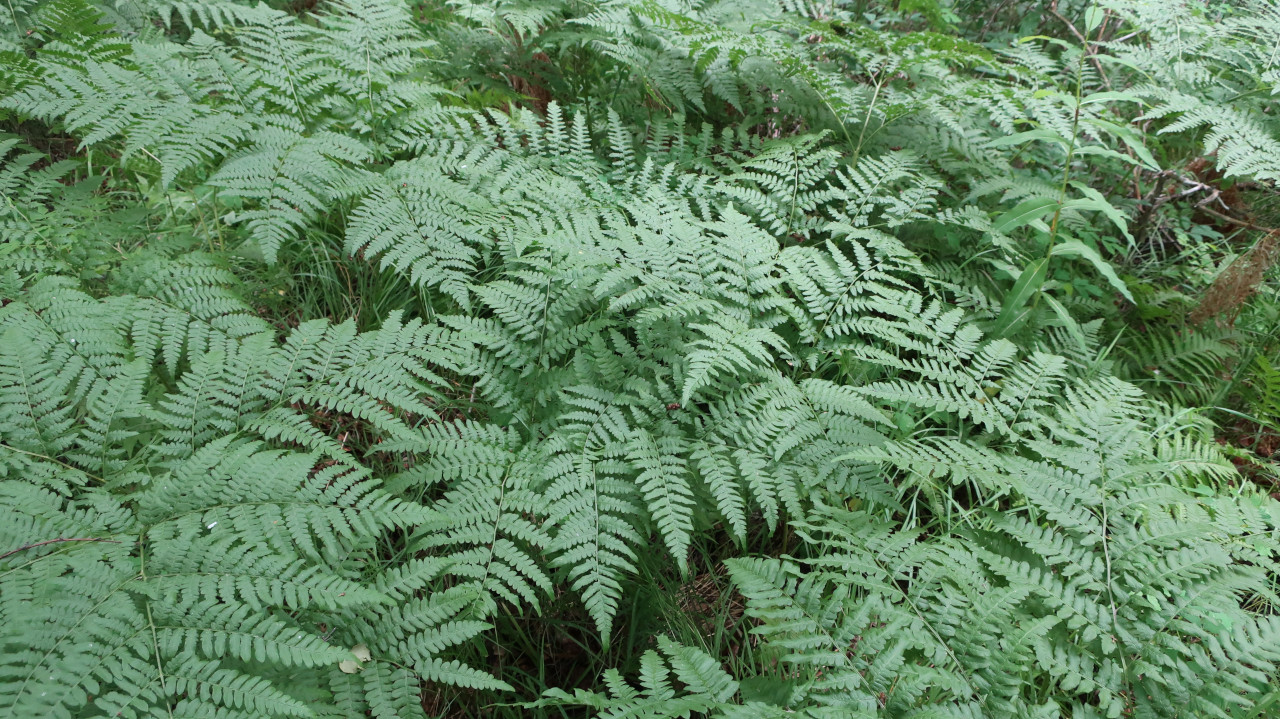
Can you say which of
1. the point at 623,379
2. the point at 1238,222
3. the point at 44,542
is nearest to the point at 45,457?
the point at 44,542

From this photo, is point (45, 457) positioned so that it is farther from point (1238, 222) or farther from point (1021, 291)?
point (1238, 222)

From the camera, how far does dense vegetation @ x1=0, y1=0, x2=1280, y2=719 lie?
1.51 metres

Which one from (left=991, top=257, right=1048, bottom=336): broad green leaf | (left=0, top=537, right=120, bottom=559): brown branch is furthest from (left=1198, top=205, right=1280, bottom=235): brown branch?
(left=0, top=537, right=120, bottom=559): brown branch

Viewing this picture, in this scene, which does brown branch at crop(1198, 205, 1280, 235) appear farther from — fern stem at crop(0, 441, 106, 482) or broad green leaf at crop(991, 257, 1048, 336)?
fern stem at crop(0, 441, 106, 482)

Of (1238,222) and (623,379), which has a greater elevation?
(1238,222)

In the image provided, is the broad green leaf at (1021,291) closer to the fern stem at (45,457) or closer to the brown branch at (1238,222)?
the brown branch at (1238,222)

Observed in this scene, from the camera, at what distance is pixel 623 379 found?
220 centimetres

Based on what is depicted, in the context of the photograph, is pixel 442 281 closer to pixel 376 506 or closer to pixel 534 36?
pixel 376 506

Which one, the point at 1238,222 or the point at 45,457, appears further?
the point at 1238,222

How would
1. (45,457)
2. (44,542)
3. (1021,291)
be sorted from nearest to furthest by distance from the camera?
1. (44,542)
2. (45,457)
3. (1021,291)

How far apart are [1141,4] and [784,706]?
351 centimetres

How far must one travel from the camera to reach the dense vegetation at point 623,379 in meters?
1.51

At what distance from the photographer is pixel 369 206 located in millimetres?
2404

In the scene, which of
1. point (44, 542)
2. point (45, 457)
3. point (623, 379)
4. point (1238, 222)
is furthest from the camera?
point (1238, 222)
